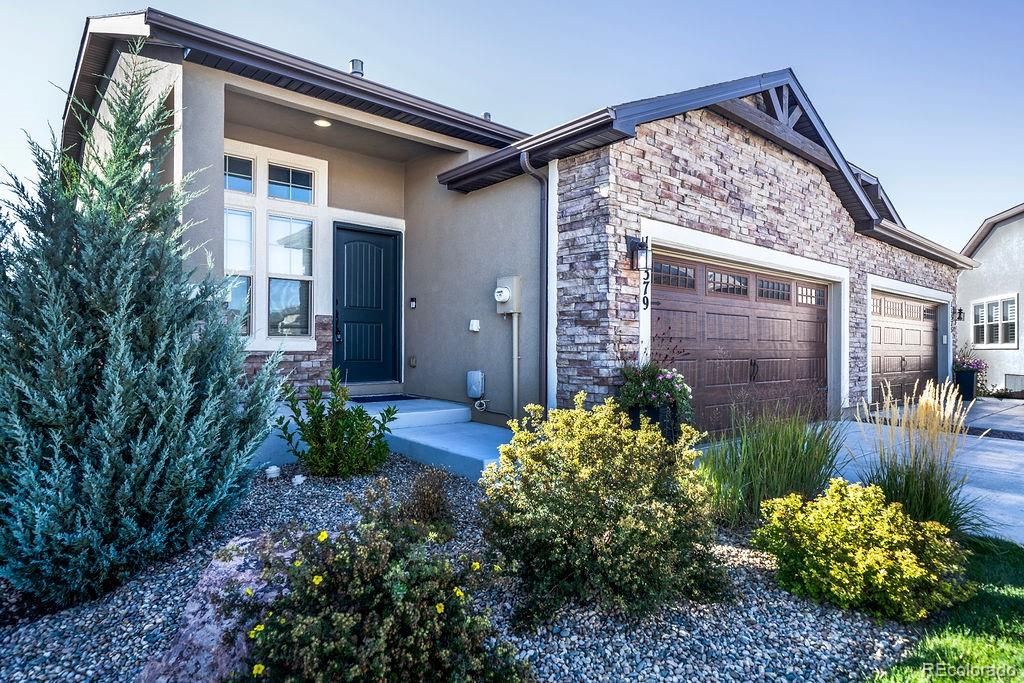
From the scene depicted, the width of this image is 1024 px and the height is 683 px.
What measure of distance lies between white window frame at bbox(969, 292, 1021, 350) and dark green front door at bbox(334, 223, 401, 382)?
57.4 ft

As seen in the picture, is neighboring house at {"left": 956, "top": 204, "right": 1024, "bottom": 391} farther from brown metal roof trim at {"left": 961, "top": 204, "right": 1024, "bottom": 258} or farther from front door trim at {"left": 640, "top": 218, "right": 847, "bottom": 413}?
front door trim at {"left": 640, "top": 218, "right": 847, "bottom": 413}

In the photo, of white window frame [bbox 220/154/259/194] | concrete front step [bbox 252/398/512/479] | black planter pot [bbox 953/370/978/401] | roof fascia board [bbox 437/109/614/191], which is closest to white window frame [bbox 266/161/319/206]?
white window frame [bbox 220/154/259/194]

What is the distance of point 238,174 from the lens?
6.89 metres

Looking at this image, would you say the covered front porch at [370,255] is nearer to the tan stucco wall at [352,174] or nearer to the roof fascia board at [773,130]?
the tan stucco wall at [352,174]

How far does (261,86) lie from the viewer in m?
5.73

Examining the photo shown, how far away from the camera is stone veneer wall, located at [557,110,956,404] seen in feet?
18.4

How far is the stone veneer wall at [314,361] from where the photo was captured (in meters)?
7.18

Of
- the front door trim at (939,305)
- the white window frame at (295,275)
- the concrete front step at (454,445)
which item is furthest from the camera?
the front door trim at (939,305)

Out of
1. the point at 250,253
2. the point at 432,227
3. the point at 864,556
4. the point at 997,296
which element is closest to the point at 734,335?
the point at 432,227

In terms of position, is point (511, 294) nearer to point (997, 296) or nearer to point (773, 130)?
point (773, 130)

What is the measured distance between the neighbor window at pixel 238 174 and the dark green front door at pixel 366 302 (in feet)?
3.83

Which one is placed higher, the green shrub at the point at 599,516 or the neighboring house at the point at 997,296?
the neighboring house at the point at 997,296

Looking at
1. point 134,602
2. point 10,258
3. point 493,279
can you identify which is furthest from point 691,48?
point 134,602

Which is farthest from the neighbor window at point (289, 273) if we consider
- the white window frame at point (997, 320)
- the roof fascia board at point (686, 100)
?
the white window frame at point (997, 320)
